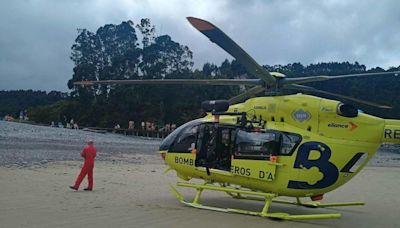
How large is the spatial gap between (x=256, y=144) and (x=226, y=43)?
2.96m

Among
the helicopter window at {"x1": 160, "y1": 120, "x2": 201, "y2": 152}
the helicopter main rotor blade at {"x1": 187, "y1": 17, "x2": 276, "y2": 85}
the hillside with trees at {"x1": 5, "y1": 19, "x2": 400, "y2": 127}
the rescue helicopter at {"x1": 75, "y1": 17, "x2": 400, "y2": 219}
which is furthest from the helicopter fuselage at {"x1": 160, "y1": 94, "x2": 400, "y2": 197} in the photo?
the hillside with trees at {"x1": 5, "y1": 19, "x2": 400, "y2": 127}

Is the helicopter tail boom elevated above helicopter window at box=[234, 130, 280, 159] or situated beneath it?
elevated above

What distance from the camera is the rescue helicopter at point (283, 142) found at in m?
10.1

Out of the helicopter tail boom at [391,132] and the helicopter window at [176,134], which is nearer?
the helicopter tail boom at [391,132]

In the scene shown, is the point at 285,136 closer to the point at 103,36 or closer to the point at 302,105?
the point at 302,105

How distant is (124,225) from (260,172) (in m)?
3.59

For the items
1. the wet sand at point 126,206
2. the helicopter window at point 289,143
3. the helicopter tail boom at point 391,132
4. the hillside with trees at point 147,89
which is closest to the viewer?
the wet sand at point 126,206

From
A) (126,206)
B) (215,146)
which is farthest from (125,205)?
(215,146)

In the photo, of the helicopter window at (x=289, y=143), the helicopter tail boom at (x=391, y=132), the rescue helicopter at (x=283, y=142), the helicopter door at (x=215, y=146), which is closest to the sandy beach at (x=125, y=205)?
the rescue helicopter at (x=283, y=142)

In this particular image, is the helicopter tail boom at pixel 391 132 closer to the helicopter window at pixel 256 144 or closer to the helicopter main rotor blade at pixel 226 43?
the helicopter window at pixel 256 144

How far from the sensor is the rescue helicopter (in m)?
10.1

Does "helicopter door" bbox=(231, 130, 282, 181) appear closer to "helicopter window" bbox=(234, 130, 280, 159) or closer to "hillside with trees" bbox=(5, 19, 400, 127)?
"helicopter window" bbox=(234, 130, 280, 159)

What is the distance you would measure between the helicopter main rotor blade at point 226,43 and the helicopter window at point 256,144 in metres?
1.51

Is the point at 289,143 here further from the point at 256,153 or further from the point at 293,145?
the point at 256,153
